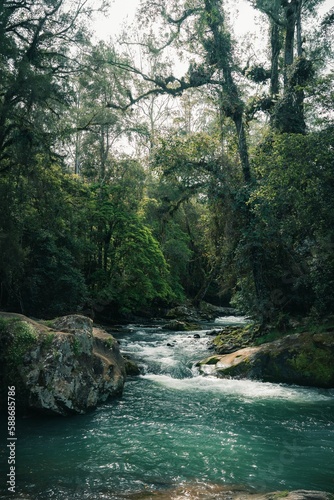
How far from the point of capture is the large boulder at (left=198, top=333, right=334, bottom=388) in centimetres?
1102

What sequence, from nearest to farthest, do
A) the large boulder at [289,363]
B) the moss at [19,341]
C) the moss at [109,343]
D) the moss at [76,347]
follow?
the moss at [19,341] → the moss at [76,347] → the moss at [109,343] → the large boulder at [289,363]

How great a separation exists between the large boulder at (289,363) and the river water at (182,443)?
56 cm

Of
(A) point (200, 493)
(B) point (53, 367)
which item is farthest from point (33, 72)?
(A) point (200, 493)

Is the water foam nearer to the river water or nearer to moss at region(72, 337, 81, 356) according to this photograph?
the river water

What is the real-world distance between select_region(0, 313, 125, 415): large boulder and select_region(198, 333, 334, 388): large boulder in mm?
4467

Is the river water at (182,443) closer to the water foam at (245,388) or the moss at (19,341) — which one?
the water foam at (245,388)

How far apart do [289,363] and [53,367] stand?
23.3 ft

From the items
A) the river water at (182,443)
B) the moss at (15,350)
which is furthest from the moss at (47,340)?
the river water at (182,443)

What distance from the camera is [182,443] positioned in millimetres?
6789

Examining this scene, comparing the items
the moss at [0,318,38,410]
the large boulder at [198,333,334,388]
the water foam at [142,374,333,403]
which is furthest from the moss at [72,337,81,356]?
the large boulder at [198,333,334,388]

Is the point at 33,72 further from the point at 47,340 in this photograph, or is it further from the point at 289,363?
the point at 289,363

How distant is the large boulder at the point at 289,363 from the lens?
1102 cm

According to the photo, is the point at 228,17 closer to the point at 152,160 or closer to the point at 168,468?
the point at 152,160

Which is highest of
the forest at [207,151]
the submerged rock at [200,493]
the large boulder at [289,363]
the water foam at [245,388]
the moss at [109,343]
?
the forest at [207,151]
